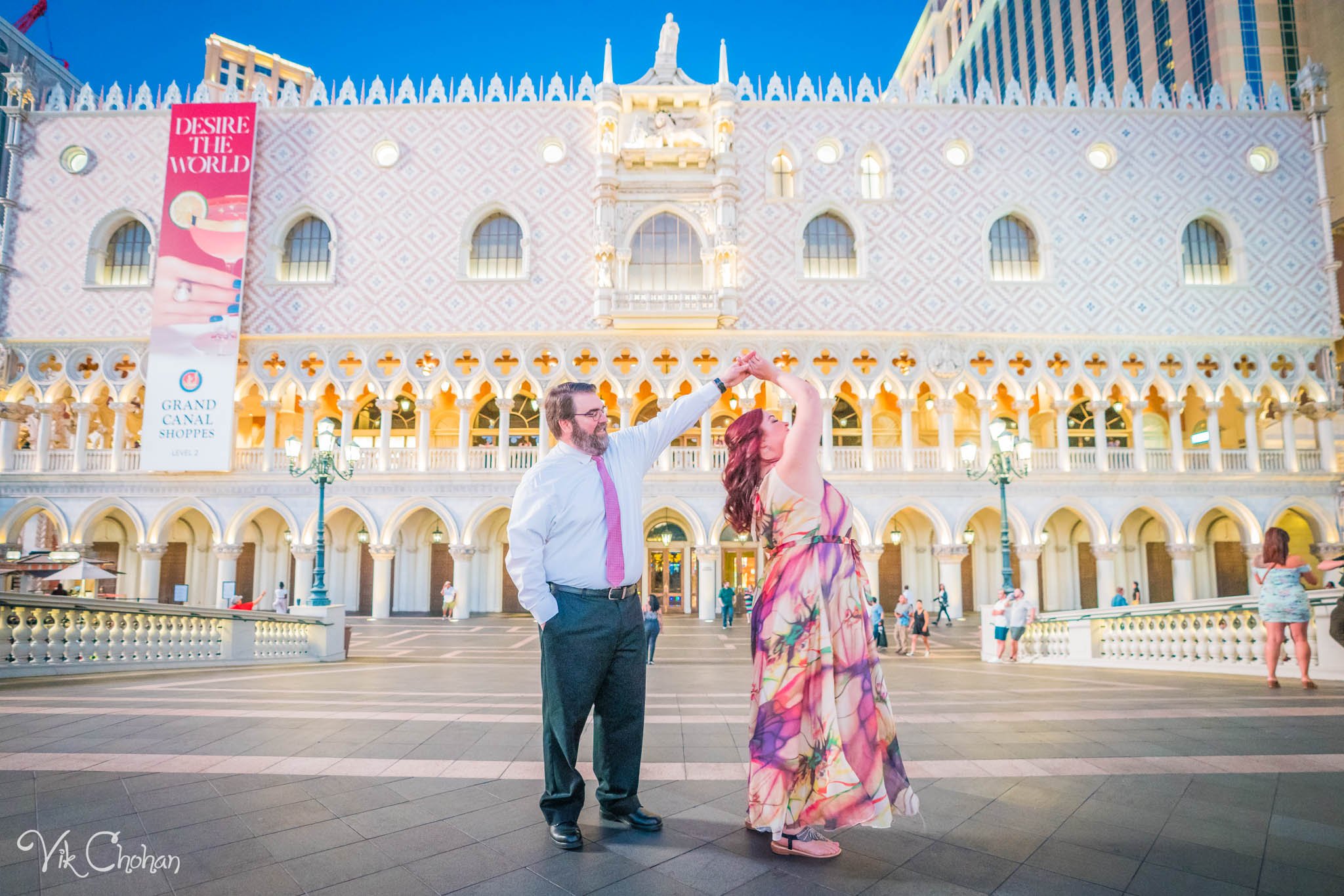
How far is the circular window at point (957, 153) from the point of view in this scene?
78.4 feet

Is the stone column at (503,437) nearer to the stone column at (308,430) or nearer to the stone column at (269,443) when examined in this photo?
the stone column at (308,430)

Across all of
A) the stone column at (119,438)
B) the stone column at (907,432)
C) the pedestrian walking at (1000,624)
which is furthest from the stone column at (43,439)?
the pedestrian walking at (1000,624)

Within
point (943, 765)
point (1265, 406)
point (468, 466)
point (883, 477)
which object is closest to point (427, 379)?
point (468, 466)

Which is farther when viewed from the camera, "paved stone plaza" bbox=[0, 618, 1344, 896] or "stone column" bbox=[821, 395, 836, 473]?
"stone column" bbox=[821, 395, 836, 473]

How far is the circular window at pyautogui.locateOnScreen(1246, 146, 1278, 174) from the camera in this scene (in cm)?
2408

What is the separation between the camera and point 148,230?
2384 centimetres

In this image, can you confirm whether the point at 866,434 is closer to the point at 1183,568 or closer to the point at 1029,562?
the point at 1029,562

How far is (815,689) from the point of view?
2.91 metres

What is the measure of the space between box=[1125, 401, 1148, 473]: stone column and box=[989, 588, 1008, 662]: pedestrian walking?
12.0m

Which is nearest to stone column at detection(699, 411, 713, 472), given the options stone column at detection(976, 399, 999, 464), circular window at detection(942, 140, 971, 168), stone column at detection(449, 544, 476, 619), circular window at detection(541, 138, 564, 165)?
stone column at detection(449, 544, 476, 619)

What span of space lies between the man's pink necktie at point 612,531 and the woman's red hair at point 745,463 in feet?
1.49

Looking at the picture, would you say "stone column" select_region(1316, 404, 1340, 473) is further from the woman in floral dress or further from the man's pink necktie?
the man's pink necktie

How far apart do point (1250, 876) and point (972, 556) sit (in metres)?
25.0

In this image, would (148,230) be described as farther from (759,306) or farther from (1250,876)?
(1250,876)
